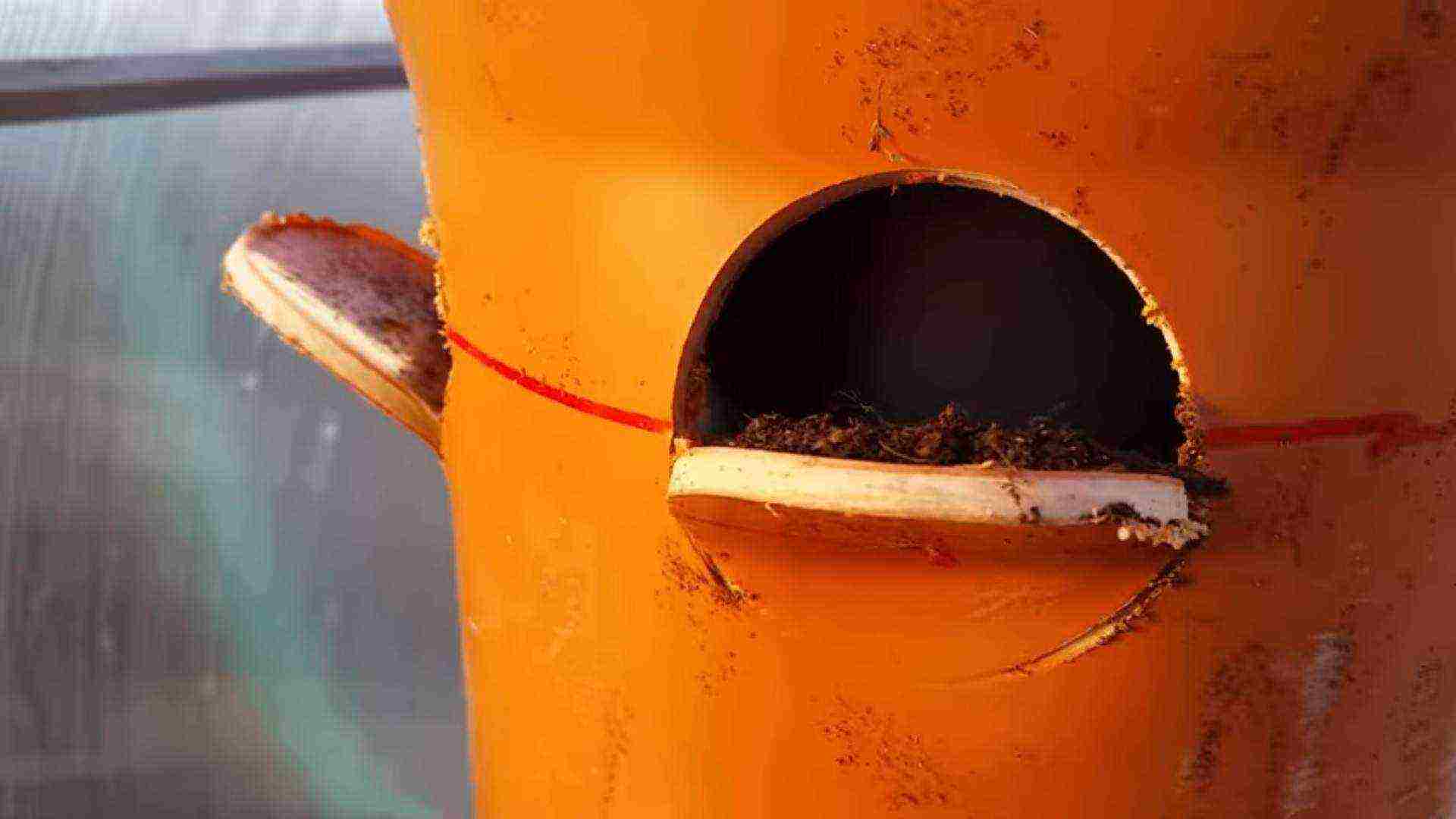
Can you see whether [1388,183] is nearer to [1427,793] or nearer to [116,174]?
[1427,793]

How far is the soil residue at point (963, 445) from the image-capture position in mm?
894

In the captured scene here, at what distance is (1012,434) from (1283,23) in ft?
0.97

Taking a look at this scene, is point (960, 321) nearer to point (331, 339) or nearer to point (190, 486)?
point (331, 339)

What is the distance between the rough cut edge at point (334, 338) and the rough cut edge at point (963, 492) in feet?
1.90

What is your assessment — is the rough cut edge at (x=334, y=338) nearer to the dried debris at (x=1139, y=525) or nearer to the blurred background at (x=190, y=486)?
the dried debris at (x=1139, y=525)

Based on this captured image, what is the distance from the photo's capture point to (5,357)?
2.85 meters

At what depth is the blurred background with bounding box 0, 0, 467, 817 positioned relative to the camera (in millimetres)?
2854

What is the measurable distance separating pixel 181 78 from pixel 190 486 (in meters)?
0.86

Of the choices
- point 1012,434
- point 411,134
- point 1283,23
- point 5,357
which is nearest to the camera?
point 1283,23

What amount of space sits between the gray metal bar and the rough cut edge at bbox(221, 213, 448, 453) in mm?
1777

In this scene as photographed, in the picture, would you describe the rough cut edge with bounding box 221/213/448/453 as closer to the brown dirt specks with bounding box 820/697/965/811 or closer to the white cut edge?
the white cut edge

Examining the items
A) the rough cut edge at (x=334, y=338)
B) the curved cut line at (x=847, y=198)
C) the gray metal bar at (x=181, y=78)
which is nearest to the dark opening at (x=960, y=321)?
the curved cut line at (x=847, y=198)

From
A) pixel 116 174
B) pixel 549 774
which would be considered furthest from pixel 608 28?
pixel 116 174

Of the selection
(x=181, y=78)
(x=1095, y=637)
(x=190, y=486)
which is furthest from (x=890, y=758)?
(x=181, y=78)
